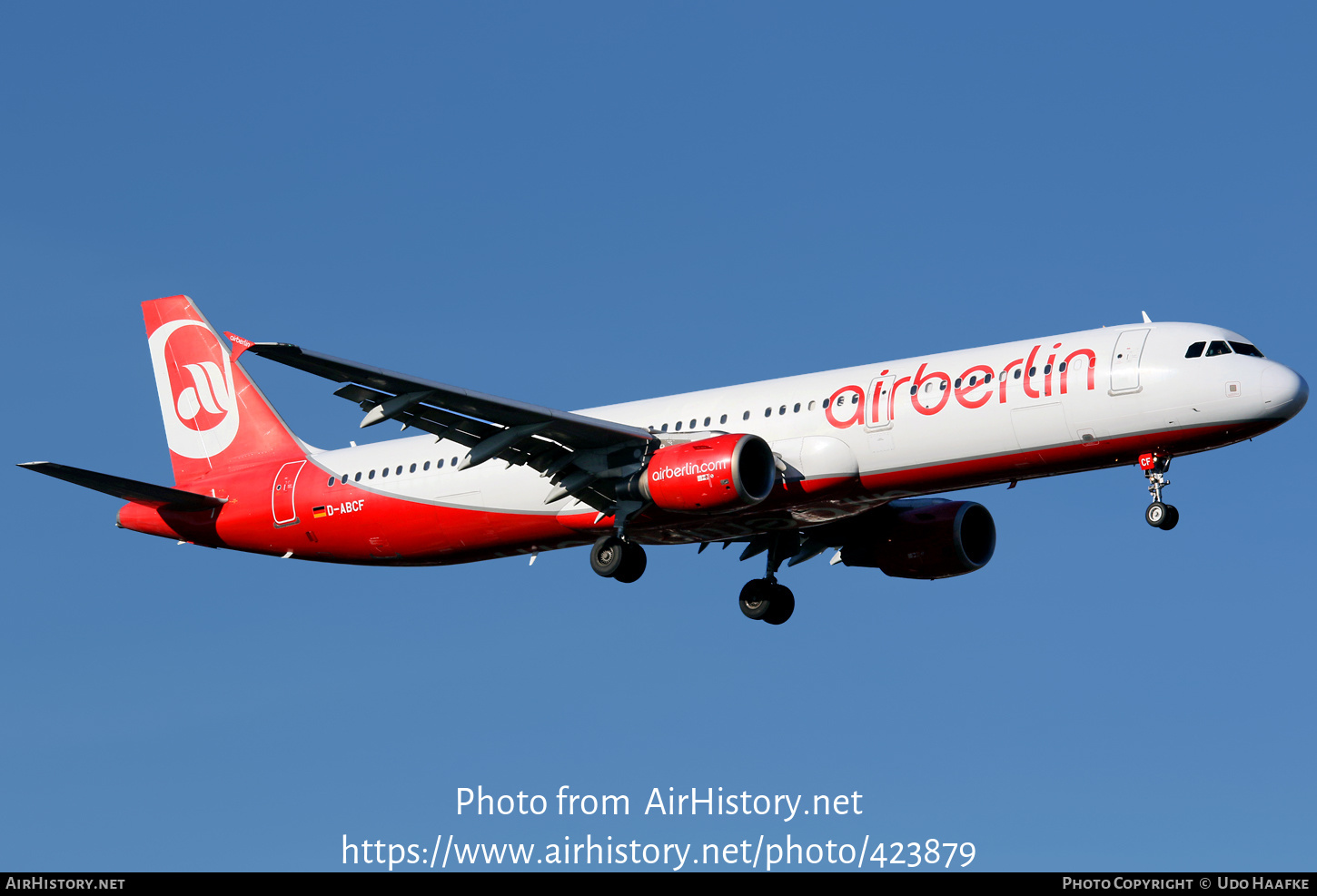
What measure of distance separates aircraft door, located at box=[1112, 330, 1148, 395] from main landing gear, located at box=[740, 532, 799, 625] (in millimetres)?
11201

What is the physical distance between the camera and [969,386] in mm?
38000

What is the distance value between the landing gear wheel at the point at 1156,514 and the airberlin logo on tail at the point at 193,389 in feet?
84.7

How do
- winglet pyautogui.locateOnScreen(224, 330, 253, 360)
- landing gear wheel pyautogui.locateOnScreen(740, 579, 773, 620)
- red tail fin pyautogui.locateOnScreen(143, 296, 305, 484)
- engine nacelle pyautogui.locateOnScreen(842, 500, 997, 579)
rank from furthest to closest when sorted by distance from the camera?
red tail fin pyautogui.locateOnScreen(143, 296, 305, 484) → landing gear wheel pyautogui.locateOnScreen(740, 579, 773, 620) → engine nacelle pyautogui.locateOnScreen(842, 500, 997, 579) → winglet pyautogui.locateOnScreen(224, 330, 253, 360)

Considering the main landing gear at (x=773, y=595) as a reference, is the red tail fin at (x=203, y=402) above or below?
above

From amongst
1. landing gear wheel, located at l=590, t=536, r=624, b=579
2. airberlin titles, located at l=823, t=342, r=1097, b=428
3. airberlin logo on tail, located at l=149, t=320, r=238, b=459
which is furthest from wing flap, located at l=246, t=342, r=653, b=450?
airberlin logo on tail, located at l=149, t=320, r=238, b=459

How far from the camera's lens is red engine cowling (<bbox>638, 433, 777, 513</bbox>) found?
3809 cm

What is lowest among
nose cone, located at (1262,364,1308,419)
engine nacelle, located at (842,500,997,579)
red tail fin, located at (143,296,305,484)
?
nose cone, located at (1262,364,1308,419)

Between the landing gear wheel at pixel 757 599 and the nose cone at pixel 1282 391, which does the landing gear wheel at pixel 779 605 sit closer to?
the landing gear wheel at pixel 757 599

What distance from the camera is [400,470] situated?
148ft

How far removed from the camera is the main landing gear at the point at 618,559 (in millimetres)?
41062

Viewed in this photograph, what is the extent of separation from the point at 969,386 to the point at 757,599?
10357mm

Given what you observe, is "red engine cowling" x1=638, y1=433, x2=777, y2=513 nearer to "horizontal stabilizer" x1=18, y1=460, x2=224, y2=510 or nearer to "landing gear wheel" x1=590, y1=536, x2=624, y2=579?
"landing gear wheel" x1=590, y1=536, x2=624, y2=579

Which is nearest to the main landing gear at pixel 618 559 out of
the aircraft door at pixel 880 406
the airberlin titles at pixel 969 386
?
the airberlin titles at pixel 969 386
